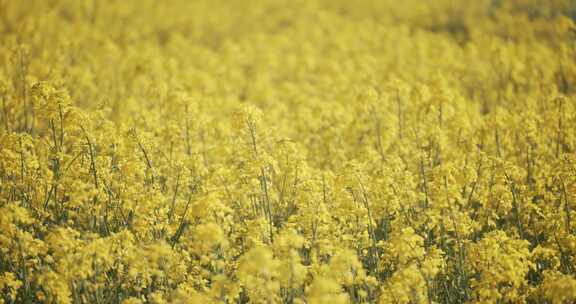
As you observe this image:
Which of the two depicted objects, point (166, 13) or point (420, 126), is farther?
point (166, 13)

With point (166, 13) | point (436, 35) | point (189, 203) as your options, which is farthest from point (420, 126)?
point (166, 13)

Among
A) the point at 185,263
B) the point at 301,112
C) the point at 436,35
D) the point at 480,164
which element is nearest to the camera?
the point at 185,263

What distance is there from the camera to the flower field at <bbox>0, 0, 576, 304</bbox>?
4.44 metres

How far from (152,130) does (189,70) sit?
4602 millimetres

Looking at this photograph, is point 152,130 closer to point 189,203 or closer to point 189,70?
point 189,203

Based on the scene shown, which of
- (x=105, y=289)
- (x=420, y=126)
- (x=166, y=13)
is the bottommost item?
(x=105, y=289)

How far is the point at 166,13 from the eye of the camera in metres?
18.3

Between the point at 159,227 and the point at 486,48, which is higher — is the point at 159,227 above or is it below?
below

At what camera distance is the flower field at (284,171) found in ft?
14.6

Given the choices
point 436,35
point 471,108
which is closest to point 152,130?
point 471,108

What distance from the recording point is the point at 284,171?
584 centimetres

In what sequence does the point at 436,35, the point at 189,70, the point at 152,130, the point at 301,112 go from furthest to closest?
1. the point at 436,35
2. the point at 189,70
3. the point at 301,112
4. the point at 152,130

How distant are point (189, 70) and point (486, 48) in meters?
6.88

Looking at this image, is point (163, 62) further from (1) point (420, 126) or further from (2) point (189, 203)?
(2) point (189, 203)
